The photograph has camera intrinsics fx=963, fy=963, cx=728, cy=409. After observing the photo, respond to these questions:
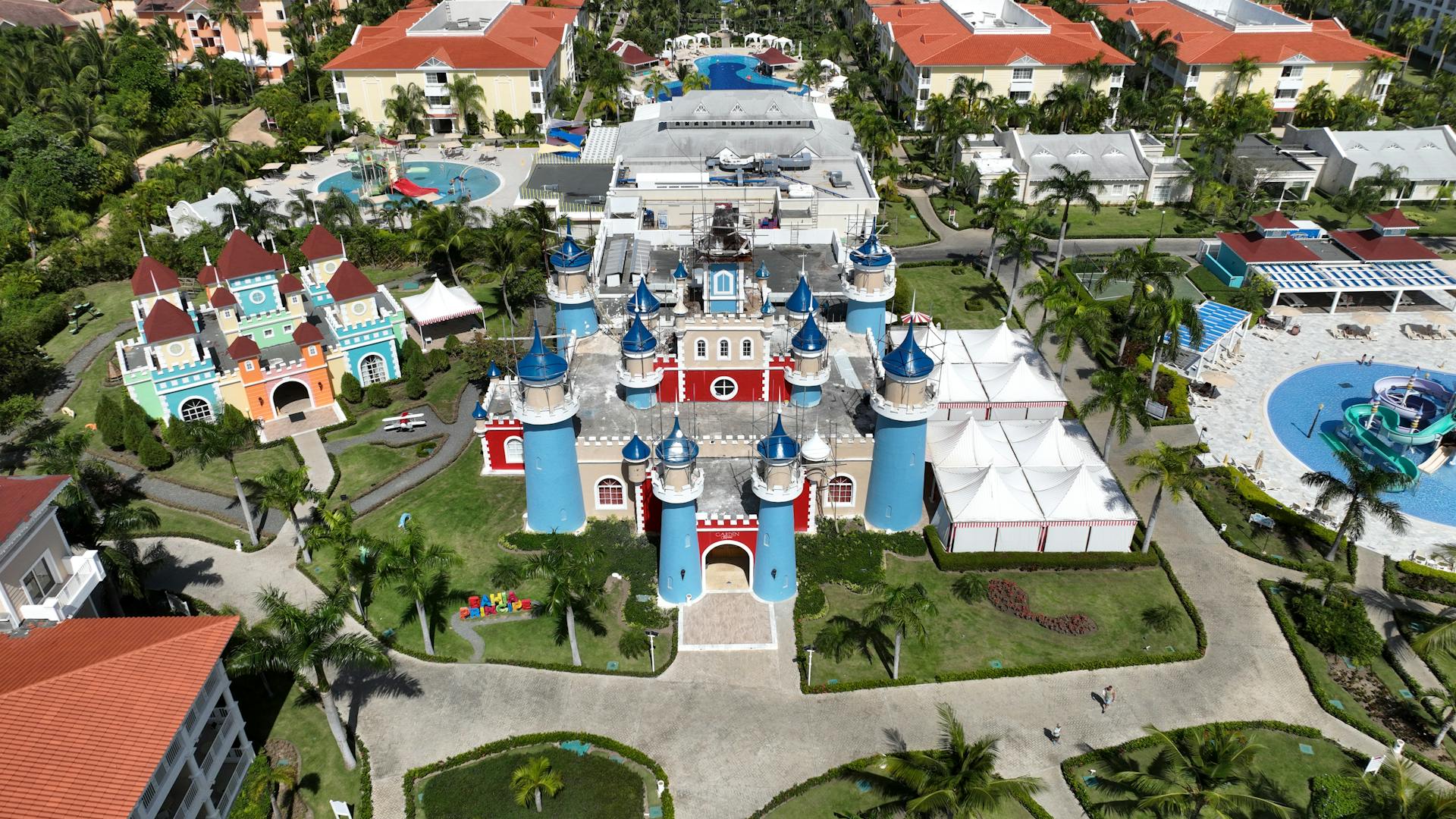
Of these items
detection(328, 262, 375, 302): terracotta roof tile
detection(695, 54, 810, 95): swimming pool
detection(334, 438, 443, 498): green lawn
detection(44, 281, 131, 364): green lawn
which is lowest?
detection(44, 281, 131, 364): green lawn

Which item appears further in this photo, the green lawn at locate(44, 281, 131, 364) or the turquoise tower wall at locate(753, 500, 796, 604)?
the green lawn at locate(44, 281, 131, 364)

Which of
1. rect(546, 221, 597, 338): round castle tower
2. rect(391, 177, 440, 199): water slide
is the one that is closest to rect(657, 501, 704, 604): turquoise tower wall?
rect(546, 221, 597, 338): round castle tower

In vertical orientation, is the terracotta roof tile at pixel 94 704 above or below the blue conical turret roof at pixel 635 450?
above

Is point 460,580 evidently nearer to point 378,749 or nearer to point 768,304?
point 378,749

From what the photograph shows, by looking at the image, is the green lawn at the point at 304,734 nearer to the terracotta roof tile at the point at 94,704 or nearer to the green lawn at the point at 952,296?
the terracotta roof tile at the point at 94,704

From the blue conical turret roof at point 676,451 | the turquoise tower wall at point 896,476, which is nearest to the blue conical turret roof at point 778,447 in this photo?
the blue conical turret roof at point 676,451

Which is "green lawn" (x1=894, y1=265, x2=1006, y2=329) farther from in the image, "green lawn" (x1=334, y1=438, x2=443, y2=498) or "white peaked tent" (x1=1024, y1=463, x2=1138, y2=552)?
"green lawn" (x1=334, y1=438, x2=443, y2=498)

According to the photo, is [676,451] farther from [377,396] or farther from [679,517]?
[377,396]

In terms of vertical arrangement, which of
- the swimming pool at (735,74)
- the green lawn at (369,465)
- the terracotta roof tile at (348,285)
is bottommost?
the green lawn at (369,465)

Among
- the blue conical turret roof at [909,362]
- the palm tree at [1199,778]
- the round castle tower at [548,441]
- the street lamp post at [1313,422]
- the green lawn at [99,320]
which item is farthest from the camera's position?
the green lawn at [99,320]
